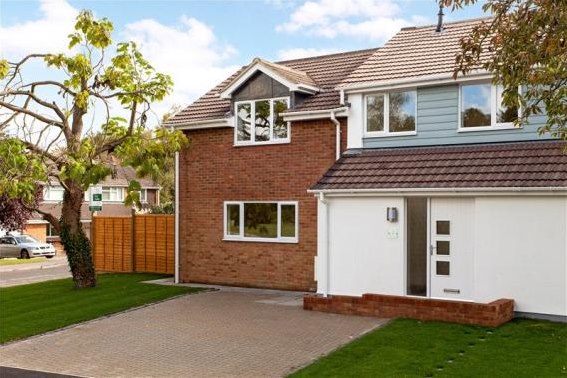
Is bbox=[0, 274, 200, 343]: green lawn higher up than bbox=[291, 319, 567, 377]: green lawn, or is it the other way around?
bbox=[291, 319, 567, 377]: green lawn

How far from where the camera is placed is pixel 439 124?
16234 millimetres

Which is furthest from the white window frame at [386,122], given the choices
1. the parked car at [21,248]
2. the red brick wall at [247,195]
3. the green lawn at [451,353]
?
the parked car at [21,248]

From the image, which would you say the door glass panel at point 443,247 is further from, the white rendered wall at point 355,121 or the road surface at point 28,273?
the road surface at point 28,273

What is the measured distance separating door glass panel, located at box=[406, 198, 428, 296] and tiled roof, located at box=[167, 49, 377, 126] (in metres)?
4.40

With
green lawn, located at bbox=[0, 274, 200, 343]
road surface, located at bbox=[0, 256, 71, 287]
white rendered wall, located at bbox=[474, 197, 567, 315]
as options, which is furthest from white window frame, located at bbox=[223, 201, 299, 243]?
road surface, located at bbox=[0, 256, 71, 287]

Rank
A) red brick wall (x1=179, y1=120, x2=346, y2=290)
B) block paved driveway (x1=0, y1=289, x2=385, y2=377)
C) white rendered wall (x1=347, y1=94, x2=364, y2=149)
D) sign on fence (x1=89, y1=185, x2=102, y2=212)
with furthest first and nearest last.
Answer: sign on fence (x1=89, y1=185, x2=102, y2=212) → red brick wall (x1=179, y1=120, x2=346, y2=290) → white rendered wall (x1=347, y1=94, x2=364, y2=149) → block paved driveway (x1=0, y1=289, x2=385, y2=377)

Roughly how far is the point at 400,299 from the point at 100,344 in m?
5.80

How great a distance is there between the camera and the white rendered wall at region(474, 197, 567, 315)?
13.2 meters

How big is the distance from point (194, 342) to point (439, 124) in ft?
25.9

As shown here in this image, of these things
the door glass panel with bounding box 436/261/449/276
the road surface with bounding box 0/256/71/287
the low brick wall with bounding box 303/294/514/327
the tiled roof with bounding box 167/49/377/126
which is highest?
the tiled roof with bounding box 167/49/377/126

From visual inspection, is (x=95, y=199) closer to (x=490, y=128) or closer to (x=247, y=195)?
(x=247, y=195)

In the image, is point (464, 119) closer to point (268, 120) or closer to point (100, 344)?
point (268, 120)

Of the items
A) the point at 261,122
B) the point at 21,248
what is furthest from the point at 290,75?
the point at 21,248

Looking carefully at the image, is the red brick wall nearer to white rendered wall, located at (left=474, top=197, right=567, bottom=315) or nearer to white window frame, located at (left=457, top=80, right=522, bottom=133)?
white window frame, located at (left=457, top=80, right=522, bottom=133)
